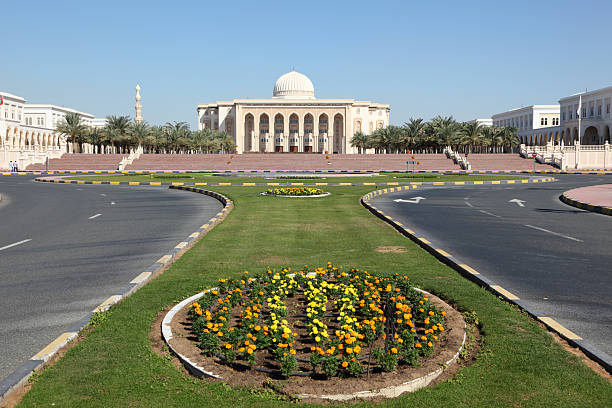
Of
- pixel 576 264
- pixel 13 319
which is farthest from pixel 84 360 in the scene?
pixel 576 264

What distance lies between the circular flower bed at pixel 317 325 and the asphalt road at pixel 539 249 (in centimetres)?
189

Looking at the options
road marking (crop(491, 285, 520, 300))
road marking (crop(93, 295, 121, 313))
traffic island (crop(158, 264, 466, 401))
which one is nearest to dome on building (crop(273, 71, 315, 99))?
road marking (crop(491, 285, 520, 300))

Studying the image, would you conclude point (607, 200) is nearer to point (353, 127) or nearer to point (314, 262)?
point (314, 262)

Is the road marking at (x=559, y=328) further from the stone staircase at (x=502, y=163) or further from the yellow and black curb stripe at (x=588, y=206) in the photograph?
the stone staircase at (x=502, y=163)

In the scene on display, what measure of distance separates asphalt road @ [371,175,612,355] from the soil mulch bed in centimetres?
169

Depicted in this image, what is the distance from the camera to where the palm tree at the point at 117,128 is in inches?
3098

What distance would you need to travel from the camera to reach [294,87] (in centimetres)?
12144

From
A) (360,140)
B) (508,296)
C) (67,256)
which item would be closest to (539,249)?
(508,296)

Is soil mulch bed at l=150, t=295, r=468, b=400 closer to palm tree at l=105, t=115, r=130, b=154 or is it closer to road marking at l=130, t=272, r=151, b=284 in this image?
road marking at l=130, t=272, r=151, b=284

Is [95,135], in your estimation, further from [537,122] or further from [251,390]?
[537,122]

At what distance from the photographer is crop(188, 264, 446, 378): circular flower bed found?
493 cm

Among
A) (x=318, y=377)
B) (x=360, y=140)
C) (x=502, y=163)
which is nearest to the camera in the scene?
(x=318, y=377)

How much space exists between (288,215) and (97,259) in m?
7.87

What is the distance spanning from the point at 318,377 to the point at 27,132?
12987 centimetres
